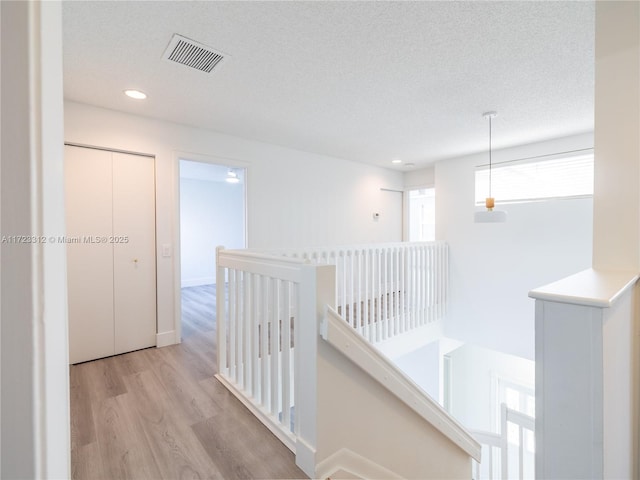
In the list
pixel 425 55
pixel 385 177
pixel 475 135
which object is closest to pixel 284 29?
pixel 425 55

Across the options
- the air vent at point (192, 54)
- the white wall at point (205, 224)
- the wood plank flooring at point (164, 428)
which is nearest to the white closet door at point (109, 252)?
the wood plank flooring at point (164, 428)

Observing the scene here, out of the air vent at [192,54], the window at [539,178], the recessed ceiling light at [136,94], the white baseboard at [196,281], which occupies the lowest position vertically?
the white baseboard at [196,281]

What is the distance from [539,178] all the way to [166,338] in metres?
4.88

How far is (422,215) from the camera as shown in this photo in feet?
19.9

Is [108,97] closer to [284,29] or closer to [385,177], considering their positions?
[284,29]

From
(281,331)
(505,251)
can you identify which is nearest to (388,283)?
(505,251)

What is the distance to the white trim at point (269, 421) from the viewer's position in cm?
164

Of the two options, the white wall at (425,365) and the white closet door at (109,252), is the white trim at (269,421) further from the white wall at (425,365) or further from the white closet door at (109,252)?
the white wall at (425,365)

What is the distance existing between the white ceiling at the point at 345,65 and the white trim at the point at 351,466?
7.54 ft

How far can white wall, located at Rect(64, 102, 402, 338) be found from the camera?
290cm

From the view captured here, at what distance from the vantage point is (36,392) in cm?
41

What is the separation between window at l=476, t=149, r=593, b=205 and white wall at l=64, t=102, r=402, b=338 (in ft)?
5.52

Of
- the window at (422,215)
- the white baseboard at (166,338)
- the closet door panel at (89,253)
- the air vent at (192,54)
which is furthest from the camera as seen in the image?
the window at (422,215)

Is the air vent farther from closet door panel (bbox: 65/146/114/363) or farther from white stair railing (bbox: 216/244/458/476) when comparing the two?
closet door panel (bbox: 65/146/114/363)
